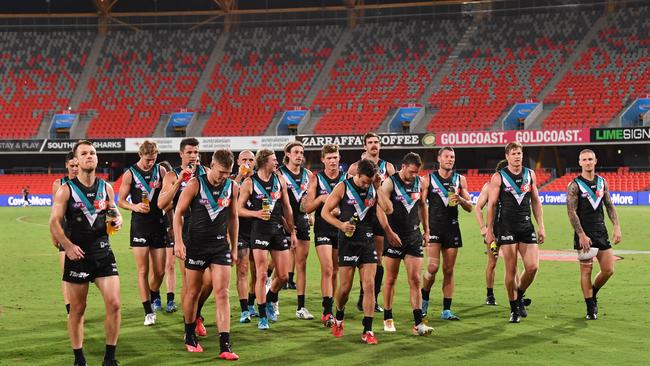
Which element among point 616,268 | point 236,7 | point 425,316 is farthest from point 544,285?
point 236,7

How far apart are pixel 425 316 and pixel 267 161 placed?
9.90 ft

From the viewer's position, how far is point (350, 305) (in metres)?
13.5

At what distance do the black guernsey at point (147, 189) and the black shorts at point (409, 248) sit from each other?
3260 mm

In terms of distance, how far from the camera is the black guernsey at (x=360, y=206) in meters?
10.5

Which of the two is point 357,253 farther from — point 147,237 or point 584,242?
point 584,242

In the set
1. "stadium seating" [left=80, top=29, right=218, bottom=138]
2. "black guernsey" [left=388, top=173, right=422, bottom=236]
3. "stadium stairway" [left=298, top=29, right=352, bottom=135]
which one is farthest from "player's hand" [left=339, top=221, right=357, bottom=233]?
"stadium seating" [left=80, top=29, right=218, bottom=138]

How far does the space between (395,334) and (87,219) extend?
408cm

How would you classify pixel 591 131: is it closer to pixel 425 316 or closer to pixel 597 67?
pixel 597 67

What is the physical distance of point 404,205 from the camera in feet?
37.3

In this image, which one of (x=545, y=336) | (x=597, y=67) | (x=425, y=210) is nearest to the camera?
(x=545, y=336)

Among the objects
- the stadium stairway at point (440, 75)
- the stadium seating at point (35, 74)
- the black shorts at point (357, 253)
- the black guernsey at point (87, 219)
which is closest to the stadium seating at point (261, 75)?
the stadium stairway at point (440, 75)

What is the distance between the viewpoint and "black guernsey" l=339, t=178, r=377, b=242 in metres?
10.5

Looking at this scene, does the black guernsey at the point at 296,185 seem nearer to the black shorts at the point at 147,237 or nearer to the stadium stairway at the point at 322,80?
the black shorts at the point at 147,237

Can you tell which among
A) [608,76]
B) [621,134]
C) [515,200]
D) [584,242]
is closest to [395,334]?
[515,200]
